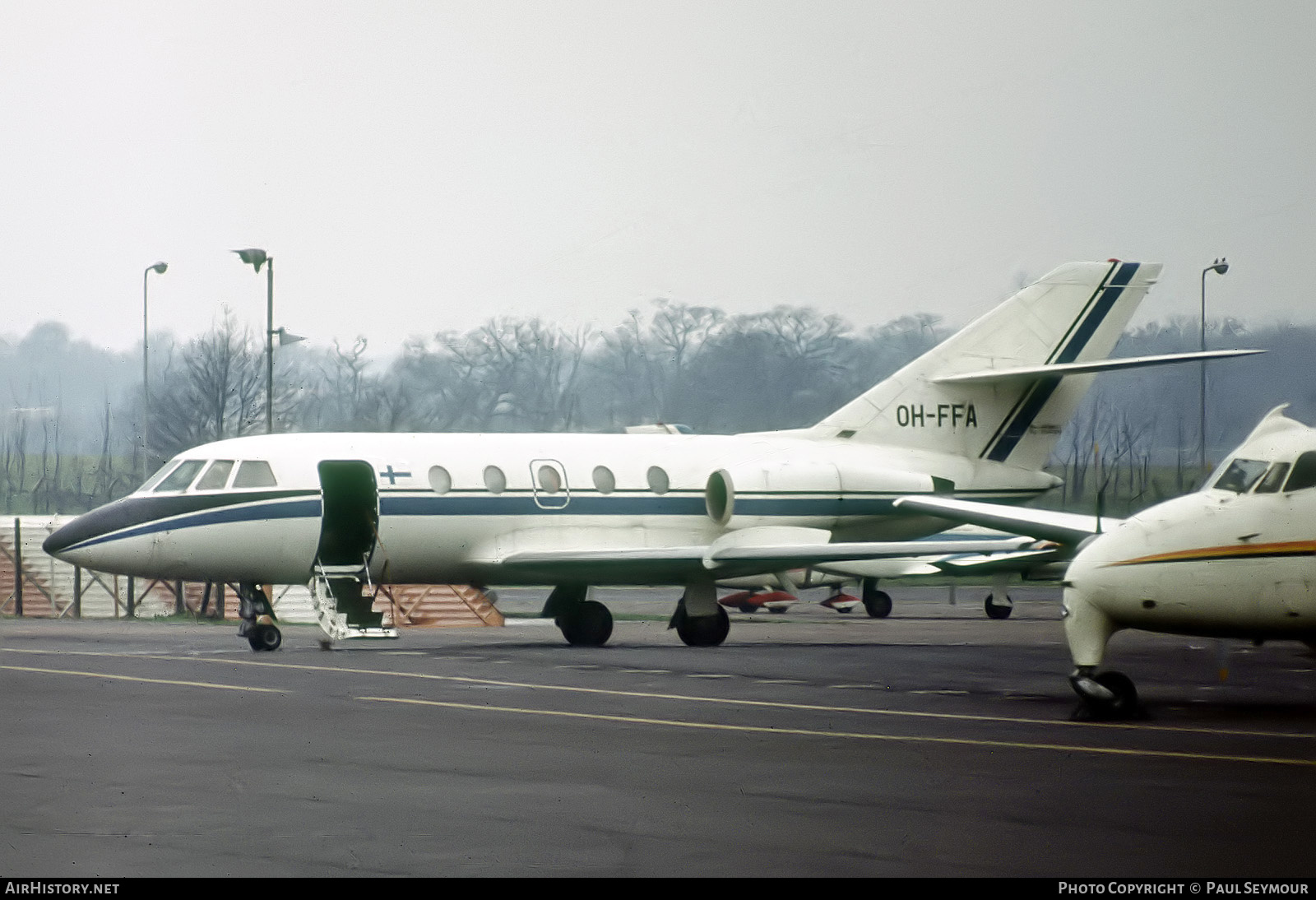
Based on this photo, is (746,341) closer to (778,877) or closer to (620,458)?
(620,458)

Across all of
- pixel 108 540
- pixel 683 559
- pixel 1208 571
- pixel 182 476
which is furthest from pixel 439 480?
pixel 1208 571

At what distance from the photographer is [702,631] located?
2620 centimetres

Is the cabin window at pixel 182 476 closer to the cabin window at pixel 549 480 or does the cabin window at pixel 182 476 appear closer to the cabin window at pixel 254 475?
the cabin window at pixel 254 475

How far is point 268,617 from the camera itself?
79.3ft

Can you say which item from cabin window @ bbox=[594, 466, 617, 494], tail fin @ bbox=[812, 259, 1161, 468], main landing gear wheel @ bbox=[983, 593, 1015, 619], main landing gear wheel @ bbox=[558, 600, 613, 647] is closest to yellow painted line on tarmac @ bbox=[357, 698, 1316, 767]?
main landing gear wheel @ bbox=[558, 600, 613, 647]

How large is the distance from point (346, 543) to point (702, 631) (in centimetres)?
534

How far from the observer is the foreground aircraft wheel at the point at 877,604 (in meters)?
38.0

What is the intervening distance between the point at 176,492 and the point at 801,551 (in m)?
8.71

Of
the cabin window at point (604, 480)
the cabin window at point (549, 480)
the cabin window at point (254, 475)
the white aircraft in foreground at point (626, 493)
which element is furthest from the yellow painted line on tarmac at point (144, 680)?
the cabin window at point (604, 480)

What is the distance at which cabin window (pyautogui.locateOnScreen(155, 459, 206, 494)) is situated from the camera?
24375mm

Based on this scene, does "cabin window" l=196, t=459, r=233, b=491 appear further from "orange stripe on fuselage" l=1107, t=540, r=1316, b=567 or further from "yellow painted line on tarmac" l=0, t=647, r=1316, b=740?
"orange stripe on fuselage" l=1107, t=540, r=1316, b=567

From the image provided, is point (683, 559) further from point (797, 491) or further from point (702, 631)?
point (797, 491)

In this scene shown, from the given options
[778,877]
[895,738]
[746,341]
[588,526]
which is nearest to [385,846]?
[778,877]

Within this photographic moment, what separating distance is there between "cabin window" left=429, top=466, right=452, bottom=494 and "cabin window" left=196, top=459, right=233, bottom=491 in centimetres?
281
